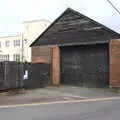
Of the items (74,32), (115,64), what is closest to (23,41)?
(74,32)

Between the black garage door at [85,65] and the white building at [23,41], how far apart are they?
3904cm

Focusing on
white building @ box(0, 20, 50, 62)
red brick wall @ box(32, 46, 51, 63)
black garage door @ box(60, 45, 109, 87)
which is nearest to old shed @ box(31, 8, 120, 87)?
black garage door @ box(60, 45, 109, 87)

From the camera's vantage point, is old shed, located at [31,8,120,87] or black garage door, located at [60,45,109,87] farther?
old shed, located at [31,8,120,87]

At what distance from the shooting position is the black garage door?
28.8 m

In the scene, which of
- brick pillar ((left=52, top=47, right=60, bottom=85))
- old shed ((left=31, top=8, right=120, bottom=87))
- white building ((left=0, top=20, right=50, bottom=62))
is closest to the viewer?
old shed ((left=31, top=8, right=120, bottom=87))

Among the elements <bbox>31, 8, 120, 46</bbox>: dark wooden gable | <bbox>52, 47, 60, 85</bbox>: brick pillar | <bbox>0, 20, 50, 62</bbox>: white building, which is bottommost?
<bbox>52, 47, 60, 85</bbox>: brick pillar

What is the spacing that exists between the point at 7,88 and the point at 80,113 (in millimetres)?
11049

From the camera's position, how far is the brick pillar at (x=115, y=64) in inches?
1080

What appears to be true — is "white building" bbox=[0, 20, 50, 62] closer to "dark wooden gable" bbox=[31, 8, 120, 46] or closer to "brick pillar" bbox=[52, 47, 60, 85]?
"dark wooden gable" bbox=[31, 8, 120, 46]

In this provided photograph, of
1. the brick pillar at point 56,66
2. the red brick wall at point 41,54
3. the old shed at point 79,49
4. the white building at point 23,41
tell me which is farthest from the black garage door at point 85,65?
the white building at point 23,41

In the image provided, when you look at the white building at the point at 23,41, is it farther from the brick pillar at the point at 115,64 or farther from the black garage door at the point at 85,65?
the brick pillar at the point at 115,64

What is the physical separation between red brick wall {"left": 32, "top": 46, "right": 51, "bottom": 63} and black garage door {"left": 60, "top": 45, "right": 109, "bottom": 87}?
1359mm

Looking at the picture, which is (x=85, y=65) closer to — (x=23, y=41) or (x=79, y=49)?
(x=79, y=49)

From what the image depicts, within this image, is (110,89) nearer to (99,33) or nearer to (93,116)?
(99,33)
